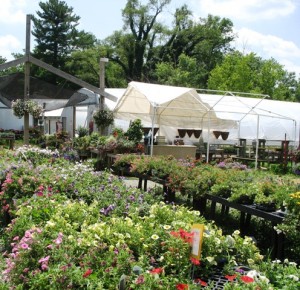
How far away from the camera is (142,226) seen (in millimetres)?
3295

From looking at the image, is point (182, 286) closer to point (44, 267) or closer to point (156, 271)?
point (156, 271)

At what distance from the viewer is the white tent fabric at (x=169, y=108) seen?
43.8ft

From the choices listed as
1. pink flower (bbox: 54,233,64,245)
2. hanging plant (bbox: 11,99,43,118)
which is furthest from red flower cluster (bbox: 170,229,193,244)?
hanging plant (bbox: 11,99,43,118)

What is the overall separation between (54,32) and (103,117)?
26.9m

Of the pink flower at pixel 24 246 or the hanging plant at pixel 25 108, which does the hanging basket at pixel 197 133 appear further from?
the pink flower at pixel 24 246

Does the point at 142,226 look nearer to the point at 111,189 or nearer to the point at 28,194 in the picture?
the point at 111,189

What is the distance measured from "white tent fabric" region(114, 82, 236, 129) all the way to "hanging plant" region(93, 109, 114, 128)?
1001 mm

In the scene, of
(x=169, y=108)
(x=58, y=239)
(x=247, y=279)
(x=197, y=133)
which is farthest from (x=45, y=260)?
(x=197, y=133)

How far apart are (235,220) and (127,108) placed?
9.25 metres

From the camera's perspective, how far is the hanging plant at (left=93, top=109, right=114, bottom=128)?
47.0 ft

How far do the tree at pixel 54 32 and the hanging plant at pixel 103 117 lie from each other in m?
26.2

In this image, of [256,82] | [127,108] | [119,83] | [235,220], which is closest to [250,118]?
[127,108]

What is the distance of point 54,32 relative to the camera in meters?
38.5

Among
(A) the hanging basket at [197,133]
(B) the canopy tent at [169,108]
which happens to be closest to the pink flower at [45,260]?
(B) the canopy tent at [169,108]
